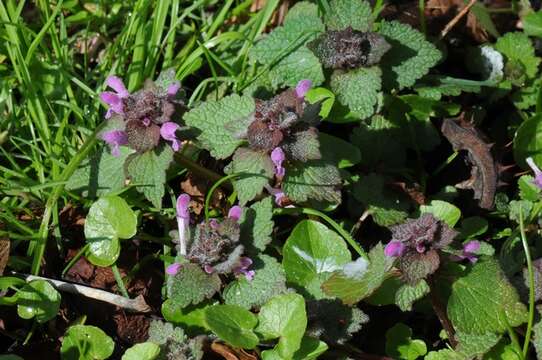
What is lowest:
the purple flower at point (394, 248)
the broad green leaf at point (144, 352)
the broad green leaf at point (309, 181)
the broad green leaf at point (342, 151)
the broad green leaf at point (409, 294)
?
the broad green leaf at point (144, 352)

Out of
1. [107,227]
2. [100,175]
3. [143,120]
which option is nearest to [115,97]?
[143,120]

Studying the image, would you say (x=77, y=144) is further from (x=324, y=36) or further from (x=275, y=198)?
(x=324, y=36)

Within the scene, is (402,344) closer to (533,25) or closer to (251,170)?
(251,170)

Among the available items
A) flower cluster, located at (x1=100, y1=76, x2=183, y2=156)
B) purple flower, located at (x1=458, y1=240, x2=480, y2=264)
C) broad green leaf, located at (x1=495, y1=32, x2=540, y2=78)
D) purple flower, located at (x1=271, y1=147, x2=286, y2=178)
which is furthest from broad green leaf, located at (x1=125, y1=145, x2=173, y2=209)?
→ broad green leaf, located at (x1=495, y1=32, x2=540, y2=78)

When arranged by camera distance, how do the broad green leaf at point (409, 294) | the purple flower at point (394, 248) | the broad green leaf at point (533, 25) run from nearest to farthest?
the purple flower at point (394, 248), the broad green leaf at point (409, 294), the broad green leaf at point (533, 25)

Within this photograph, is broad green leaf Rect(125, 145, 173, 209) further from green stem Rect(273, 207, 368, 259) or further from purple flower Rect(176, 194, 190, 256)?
green stem Rect(273, 207, 368, 259)

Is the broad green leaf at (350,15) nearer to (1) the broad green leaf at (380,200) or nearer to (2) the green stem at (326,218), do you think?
(1) the broad green leaf at (380,200)

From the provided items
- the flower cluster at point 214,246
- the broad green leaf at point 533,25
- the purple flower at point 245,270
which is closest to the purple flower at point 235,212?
the flower cluster at point 214,246

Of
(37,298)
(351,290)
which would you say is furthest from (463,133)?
(37,298)
